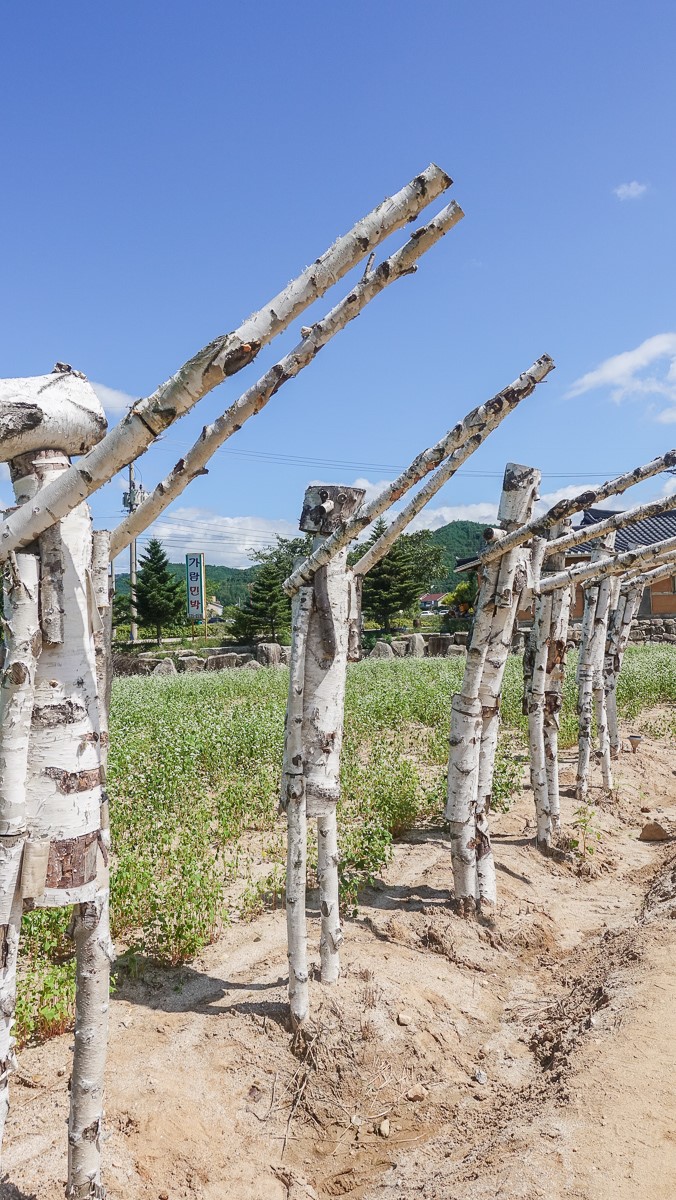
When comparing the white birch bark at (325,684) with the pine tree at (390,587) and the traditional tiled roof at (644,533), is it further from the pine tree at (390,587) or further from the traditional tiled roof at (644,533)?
the pine tree at (390,587)

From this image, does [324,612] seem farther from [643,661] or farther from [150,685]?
[643,661]

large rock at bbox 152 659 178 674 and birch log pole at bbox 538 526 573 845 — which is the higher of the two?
birch log pole at bbox 538 526 573 845

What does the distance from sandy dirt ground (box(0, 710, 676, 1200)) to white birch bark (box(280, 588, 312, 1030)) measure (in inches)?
11.7

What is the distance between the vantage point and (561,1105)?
Result: 3.11m

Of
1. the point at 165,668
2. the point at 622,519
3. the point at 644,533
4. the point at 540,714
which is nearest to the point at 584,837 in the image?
the point at 540,714

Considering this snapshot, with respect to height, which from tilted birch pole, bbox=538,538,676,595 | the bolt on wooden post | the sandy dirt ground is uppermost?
tilted birch pole, bbox=538,538,676,595

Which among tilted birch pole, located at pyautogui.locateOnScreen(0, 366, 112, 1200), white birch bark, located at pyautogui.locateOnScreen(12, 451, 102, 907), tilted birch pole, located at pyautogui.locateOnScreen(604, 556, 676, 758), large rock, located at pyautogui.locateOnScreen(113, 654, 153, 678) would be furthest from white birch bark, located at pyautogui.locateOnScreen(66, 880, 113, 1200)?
large rock, located at pyautogui.locateOnScreen(113, 654, 153, 678)

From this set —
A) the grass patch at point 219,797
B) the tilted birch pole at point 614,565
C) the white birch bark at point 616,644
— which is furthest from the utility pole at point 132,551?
the tilted birch pole at point 614,565

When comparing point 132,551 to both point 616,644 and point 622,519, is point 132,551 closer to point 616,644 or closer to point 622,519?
point 616,644

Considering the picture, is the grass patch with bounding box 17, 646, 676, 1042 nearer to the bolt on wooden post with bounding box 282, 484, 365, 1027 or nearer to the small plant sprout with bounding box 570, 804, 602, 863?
the small plant sprout with bounding box 570, 804, 602, 863

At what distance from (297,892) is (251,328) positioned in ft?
9.12

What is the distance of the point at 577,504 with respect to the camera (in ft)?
15.2

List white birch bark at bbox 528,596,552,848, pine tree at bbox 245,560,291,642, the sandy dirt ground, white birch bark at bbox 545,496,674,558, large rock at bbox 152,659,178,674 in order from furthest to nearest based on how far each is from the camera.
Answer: pine tree at bbox 245,560,291,642 < large rock at bbox 152,659,178,674 < white birch bark at bbox 528,596,552,848 < white birch bark at bbox 545,496,674,558 < the sandy dirt ground

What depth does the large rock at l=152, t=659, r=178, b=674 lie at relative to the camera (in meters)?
21.7
